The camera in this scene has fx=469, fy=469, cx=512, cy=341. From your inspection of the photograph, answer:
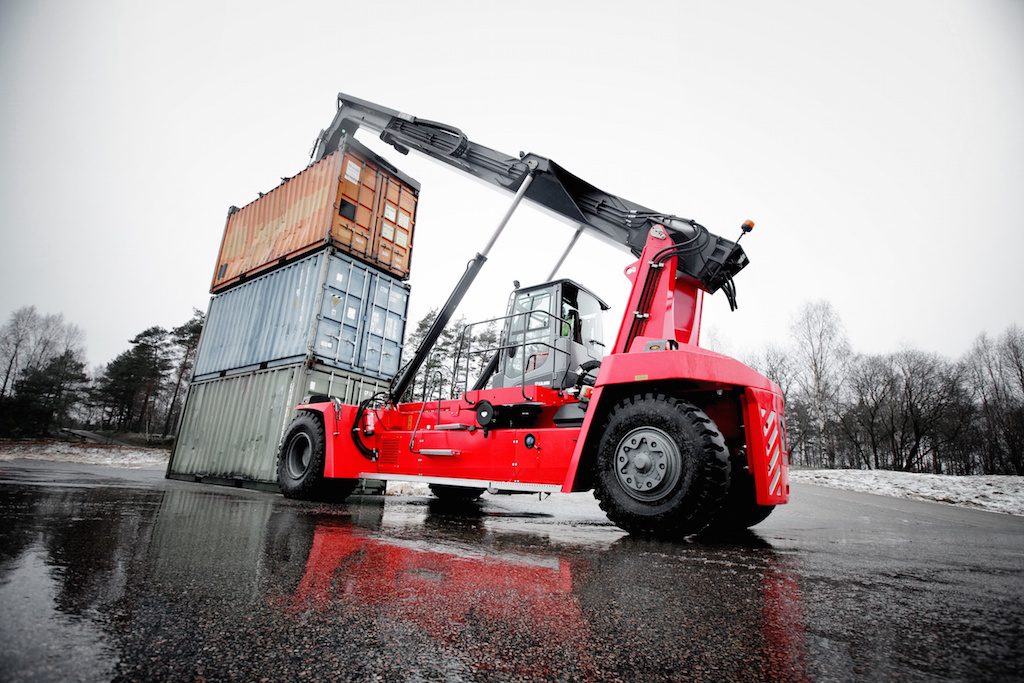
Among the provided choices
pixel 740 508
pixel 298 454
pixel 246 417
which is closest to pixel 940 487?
pixel 740 508

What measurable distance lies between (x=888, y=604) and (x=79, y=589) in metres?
3.33

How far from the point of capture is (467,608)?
71.9 inches

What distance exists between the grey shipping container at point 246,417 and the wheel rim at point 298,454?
1200mm

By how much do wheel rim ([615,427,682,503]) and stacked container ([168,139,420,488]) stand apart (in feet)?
22.0

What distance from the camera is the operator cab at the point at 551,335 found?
18.8 ft

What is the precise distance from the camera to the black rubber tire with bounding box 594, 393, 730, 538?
148 inches

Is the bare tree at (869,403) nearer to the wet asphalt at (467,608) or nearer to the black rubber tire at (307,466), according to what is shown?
the black rubber tire at (307,466)

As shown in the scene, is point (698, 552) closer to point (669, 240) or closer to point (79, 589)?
point (669, 240)

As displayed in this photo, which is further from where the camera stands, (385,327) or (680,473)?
(385,327)

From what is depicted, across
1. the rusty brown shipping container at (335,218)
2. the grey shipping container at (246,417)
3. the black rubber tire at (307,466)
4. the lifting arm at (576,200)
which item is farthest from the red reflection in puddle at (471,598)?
the rusty brown shipping container at (335,218)

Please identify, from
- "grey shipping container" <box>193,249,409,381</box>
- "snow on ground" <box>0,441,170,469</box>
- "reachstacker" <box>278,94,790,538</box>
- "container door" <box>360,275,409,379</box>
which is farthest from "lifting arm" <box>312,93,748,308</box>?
"snow on ground" <box>0,441,170,469</box>

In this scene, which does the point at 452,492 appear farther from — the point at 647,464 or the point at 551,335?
the point at 647,464

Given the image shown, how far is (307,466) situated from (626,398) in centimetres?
517

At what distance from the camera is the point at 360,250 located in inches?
405
